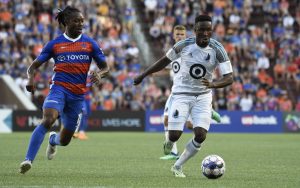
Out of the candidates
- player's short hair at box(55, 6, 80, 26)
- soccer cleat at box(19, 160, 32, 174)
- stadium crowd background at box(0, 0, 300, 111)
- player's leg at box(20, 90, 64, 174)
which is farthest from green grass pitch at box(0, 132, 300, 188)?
stadium crowd background at box(0, 0, 300, 111)

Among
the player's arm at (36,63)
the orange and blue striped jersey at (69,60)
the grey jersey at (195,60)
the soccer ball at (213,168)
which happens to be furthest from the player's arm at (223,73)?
the player's arm at (36,63)

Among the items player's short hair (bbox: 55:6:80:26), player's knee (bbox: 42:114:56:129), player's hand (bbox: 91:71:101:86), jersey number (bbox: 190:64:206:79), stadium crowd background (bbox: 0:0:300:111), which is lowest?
stadium crowd background (bbox: 0:0:300:111)

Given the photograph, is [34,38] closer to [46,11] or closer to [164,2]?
[46,11]

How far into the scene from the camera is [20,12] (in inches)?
1501

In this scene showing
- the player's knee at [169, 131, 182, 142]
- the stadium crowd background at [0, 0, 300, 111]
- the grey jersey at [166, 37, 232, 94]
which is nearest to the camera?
the grey jersey at [166, 37, 232, 94]

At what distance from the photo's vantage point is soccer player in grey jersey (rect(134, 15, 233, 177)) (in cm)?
1254

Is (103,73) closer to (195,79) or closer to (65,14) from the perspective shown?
(65,14)

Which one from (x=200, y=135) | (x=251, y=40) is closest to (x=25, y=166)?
(x=200, y=135)

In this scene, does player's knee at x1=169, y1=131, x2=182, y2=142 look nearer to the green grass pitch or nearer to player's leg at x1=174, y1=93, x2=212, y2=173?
player's leg at x1=174, y1=93, x2=212, y2=173

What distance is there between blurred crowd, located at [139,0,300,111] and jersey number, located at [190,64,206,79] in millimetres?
22371

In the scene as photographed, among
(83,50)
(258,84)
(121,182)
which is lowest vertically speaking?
(258,84)

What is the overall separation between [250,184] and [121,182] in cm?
180

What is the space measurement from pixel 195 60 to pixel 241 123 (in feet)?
74.4

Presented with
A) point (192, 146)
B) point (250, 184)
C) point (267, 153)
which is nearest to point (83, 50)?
point (192, 146)
